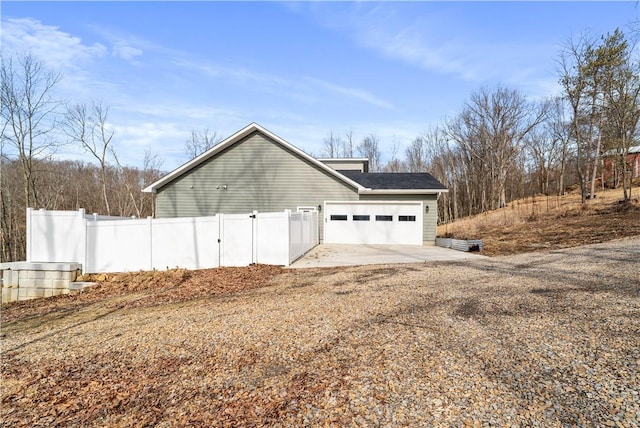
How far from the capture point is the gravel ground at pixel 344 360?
2686 mm

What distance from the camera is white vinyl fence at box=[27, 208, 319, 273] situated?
10.2 metres

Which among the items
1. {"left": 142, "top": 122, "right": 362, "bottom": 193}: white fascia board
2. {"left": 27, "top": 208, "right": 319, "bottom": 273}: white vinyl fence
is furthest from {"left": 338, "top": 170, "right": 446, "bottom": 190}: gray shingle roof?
{"left": 27, "top": 208, "right": 319, "bottom": 273}: white vinyl fence

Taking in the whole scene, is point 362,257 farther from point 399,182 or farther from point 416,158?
point 416,158

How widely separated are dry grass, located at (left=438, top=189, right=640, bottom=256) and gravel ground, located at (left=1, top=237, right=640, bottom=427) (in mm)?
7343

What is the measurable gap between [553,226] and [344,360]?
17.9m

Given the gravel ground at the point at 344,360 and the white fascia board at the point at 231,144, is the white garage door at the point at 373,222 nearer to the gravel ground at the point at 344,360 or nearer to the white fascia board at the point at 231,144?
the white fascia board at the point at 231,144

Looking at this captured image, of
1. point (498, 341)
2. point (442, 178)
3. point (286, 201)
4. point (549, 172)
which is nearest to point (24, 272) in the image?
point (286, 201)

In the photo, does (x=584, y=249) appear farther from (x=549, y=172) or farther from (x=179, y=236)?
(x=549, y=172)

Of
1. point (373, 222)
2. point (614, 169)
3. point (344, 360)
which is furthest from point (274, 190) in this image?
point (614, 169)

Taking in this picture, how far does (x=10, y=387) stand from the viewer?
11.3 feet

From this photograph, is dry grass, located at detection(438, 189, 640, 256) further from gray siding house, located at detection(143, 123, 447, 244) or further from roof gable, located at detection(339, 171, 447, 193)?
gray siding house, located at detection(143, 123, 447, 244)

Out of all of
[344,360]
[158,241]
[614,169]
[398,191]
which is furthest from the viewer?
[614,169]

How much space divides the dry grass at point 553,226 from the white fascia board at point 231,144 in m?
7.29

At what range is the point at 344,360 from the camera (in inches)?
140
